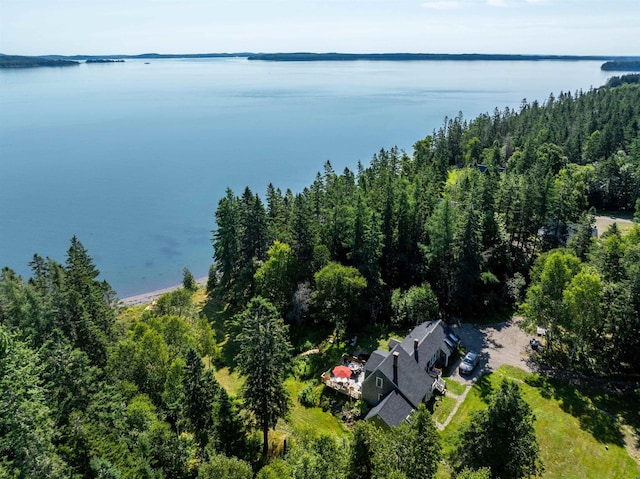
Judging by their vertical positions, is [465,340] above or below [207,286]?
above

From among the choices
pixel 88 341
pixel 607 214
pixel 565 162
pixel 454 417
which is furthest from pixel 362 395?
pixel 565 162

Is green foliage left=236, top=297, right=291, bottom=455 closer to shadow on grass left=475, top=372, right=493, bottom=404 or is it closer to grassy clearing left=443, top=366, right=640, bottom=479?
grassy clearing left=443, top=366, right=640, bottom=479

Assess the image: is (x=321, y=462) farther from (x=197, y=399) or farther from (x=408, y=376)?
(x=408, y=376)

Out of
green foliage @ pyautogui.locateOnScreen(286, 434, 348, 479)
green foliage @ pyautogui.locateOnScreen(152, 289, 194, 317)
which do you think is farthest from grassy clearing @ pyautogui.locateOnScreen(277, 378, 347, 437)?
green foliage @ pyautogui.locateOnScreen(152, 289, 194, 317)

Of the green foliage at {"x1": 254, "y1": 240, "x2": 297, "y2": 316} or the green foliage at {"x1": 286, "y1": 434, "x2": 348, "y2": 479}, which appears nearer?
the green foliage at {"x1": 286, "y1": 434, "x2": 348, "y2": 479}

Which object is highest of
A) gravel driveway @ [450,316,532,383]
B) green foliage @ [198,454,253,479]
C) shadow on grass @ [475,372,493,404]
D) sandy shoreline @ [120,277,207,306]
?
green foliage @ [198,454,253,479]

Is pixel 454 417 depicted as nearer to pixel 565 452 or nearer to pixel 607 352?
pixel 565 452

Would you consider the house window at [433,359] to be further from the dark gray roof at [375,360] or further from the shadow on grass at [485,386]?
the dark gray roof at [375,360]
